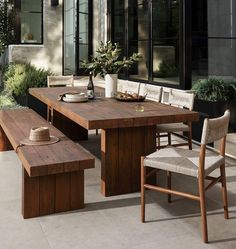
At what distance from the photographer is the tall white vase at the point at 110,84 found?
426cm

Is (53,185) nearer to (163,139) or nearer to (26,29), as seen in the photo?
(163,139)

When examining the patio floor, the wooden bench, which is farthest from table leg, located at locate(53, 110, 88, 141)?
the wooden bench

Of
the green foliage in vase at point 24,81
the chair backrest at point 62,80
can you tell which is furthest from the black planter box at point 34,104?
the chair backrest at point 62,80

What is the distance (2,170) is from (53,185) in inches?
51.0

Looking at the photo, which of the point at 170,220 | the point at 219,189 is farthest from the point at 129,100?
the point at 170,220

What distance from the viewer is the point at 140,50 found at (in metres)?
7.29

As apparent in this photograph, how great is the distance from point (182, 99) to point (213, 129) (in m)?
1.68

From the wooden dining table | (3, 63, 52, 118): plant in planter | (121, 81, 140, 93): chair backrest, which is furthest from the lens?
(3, 63, 52, 118): plant in planter

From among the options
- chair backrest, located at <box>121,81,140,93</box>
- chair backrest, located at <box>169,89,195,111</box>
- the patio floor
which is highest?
chair backrest, located at <box>121,81,140,93</box>

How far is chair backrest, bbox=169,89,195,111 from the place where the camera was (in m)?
3.98

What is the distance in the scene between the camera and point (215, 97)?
16.9 ft

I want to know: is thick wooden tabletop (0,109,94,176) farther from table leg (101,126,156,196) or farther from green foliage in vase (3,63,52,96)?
green foliage in vase (3,63,52,96)

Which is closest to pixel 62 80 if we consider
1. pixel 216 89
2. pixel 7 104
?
pixel 7 104

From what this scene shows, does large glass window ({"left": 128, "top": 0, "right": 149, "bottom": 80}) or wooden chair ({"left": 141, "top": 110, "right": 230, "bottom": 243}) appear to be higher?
large glass window ({"left": 128, "top": 0, "right": 149, "bottom": 80})
